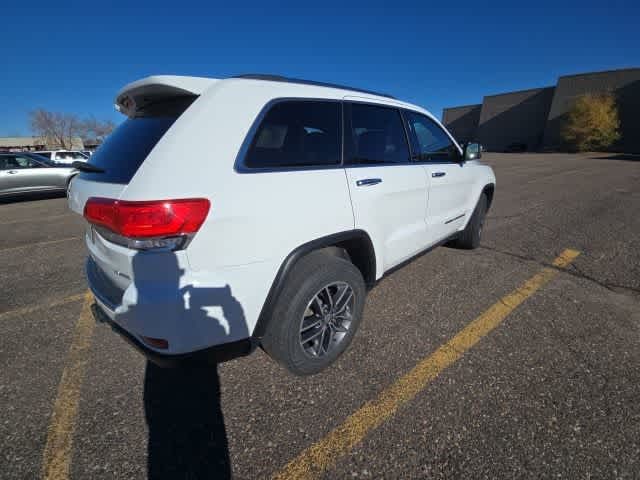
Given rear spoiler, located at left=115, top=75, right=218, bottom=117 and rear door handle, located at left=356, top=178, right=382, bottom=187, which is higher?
rear spoiler, located at left=115, top=75, right=218, bottom=117

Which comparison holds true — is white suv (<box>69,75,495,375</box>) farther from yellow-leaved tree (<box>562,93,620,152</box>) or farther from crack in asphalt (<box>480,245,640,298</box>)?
yellow-leaved tree (<box>562,93,620,152</box>)

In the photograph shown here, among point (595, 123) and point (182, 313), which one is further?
point (595, 123)

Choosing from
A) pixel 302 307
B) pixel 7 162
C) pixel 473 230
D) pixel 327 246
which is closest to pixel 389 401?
pixel 302 307

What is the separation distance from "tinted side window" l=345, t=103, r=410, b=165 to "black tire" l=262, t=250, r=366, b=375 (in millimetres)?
716

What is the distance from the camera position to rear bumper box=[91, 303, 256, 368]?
139 centimetres

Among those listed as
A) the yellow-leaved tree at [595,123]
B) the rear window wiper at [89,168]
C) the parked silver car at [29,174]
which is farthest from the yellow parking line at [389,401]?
the yellow-leaved tree at [595,123]

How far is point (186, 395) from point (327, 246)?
1282 millimetres

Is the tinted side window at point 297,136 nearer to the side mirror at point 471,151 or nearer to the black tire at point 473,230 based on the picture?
the side mirror at point 471,151

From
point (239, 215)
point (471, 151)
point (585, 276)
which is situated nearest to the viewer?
point (239, 215)

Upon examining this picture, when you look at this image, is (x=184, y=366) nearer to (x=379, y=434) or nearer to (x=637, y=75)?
(x=379, y=434)

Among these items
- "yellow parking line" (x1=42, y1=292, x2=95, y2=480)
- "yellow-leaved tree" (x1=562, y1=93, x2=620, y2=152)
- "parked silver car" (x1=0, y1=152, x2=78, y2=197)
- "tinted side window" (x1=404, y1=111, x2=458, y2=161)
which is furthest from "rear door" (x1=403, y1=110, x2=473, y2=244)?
"yellow-leaved tree" (x1=562, y1=93, x2=620, y2=152)

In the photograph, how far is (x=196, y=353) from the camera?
1.41 metres

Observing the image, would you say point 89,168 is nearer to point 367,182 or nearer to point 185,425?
point 185,425

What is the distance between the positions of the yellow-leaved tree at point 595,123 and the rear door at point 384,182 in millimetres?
51439
